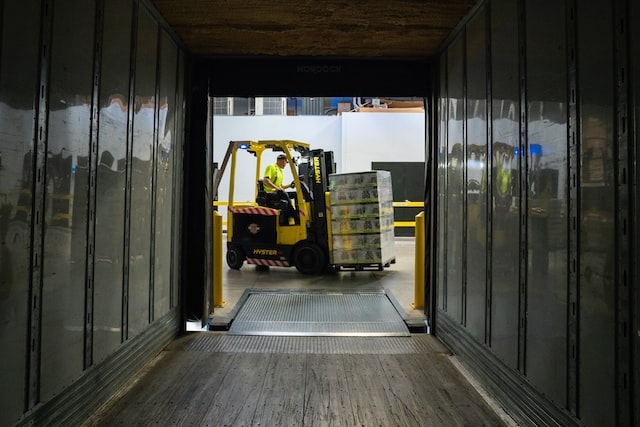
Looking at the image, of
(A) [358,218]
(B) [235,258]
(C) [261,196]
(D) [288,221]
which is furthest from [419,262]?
(B) [235,258]

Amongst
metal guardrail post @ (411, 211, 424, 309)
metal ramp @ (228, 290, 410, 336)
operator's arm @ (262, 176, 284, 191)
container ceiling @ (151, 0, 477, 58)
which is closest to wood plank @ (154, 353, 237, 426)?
metal ramp @ (228, 290, 410, 336)

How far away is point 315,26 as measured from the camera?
4.06 meters

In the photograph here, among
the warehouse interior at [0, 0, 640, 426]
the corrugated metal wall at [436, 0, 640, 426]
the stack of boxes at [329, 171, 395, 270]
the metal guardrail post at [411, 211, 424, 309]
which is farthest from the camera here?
the stack of boxes at [329, 171, 395, 270]

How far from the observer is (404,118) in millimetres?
14539

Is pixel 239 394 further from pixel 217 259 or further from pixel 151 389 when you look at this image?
pixel 217 259

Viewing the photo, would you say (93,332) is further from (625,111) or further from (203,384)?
(625,111)

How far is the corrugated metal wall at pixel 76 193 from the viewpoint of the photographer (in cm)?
202

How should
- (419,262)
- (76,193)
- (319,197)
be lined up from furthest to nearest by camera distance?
1. (319,197)
2. (419,262)
3. (76,193)

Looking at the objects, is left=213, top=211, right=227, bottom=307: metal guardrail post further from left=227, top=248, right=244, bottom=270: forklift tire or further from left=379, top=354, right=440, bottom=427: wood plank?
left=227, top=248, right=244, bottom=270: forklift tire

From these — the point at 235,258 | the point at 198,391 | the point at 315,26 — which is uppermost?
the point at 315,26

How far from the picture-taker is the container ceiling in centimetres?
364

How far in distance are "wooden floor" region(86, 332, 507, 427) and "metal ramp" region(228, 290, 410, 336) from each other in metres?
0.32

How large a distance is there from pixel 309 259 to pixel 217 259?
10.3 feet

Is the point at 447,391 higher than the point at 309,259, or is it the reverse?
the point at 309,259
